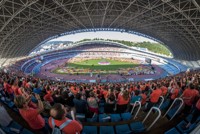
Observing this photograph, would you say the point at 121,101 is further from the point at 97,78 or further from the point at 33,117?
the point at 97,78

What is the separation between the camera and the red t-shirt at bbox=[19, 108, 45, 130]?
4770mm

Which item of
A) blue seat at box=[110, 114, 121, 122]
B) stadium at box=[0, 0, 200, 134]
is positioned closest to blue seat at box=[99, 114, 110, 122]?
stadium at box=[0, 0, 200, 134]

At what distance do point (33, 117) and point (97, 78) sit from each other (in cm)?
4347

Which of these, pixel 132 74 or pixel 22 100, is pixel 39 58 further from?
pixel 22 100

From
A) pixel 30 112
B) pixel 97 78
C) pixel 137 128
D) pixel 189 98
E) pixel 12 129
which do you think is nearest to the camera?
pixel 30 112

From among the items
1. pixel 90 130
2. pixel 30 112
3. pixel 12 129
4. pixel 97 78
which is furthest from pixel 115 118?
pixel 97 78

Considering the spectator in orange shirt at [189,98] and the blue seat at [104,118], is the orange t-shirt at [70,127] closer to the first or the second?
the blue seat at [104,118]

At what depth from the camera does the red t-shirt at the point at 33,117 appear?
188 inches

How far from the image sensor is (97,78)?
4828cm

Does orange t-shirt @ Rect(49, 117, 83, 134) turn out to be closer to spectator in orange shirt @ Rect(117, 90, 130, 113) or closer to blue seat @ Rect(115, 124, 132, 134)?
blue seat @ Rect(115, 124, 132, 134)

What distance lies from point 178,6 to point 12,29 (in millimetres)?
27947

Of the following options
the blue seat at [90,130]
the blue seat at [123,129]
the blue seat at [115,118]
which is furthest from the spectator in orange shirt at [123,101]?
the blue seat at [90,130]

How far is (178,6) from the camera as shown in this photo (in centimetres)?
2852

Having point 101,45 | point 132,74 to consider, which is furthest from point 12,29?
point 101,45
